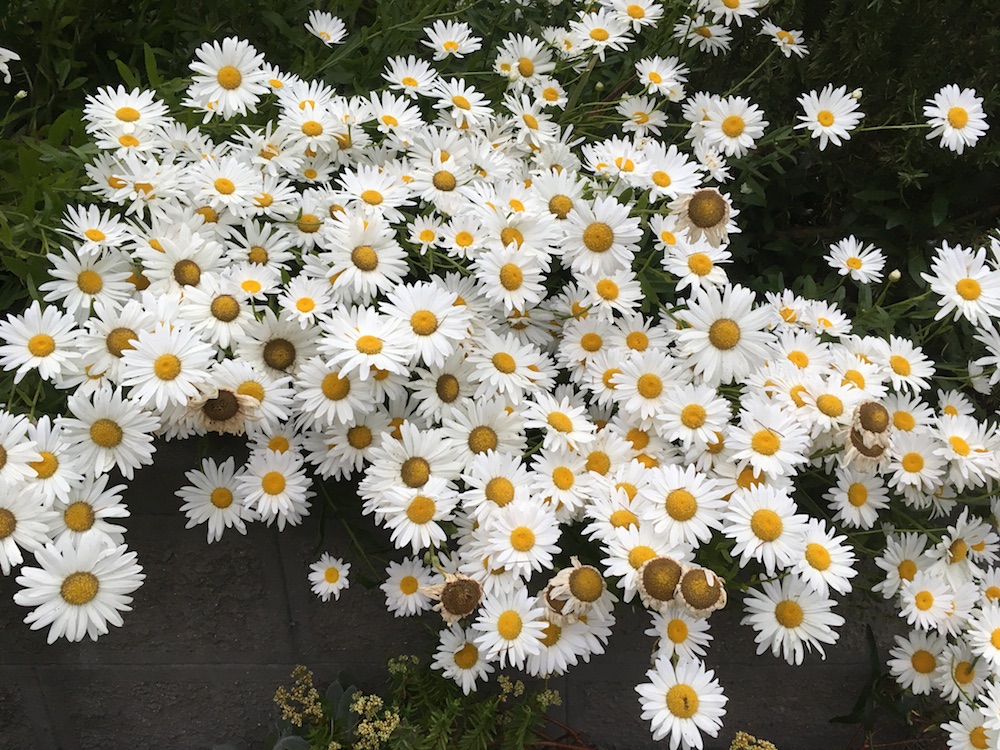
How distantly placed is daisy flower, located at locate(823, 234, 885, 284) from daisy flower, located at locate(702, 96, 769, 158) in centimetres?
30

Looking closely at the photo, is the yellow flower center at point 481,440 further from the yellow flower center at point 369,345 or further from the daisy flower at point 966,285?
the daisy flower at point 966,285

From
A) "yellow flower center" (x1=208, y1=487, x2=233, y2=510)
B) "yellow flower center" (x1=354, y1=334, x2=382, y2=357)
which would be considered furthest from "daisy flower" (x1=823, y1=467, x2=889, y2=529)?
"yellow flower center" (x1=208, y1=487, x2=233, y2=510)

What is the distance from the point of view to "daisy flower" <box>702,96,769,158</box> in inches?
72.5

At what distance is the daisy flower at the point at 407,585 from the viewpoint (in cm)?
150

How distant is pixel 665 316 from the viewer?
1516 millimetres

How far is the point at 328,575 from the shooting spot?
1597mm

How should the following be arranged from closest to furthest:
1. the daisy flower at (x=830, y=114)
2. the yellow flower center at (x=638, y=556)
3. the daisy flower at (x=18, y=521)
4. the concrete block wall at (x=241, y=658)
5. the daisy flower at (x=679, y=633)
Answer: the daisy flower at (x=18, y=521), the yellow flower center at (x=638, y=556), the daisy flower at (x=679, y=633), the concrete block wall at (x=241, y=658), the daisy flower at (x=830, y=114)

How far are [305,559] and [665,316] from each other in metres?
0.86

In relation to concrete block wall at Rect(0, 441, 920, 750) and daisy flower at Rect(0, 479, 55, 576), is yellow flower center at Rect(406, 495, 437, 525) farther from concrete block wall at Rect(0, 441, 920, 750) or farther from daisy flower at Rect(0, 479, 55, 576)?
daisy flower at Rect(0, 479, 55, 576)

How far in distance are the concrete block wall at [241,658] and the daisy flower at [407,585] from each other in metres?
0.16

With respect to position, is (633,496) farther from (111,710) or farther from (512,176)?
(111,710)

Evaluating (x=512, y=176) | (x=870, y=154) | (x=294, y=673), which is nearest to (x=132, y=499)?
(x=294, y=673)

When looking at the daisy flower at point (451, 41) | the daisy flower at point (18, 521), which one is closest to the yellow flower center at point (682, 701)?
the daisy flower at point (18, 521)

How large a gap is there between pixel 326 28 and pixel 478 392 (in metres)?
0.96
